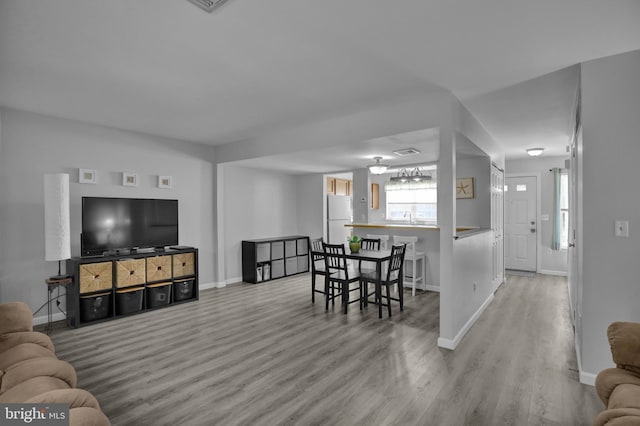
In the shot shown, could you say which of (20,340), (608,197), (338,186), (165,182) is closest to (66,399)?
(20,340)

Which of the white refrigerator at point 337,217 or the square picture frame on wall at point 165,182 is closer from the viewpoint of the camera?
the square picture frame on wall at point 165,182

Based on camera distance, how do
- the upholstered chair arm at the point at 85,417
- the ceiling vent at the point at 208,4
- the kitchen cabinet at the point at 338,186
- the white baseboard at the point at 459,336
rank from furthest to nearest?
the kitchen cabinet at the point at 338,186
the white baseboard at the point at 459,336
the ceiling vent at the point at 208,4
the upholstered chair arm at the point at 85,417

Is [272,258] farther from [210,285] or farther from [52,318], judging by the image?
[52,318]

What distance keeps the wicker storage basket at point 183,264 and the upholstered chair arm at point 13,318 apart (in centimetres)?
246

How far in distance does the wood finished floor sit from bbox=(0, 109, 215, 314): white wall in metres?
0.94

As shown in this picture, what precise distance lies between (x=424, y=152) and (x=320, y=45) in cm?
320

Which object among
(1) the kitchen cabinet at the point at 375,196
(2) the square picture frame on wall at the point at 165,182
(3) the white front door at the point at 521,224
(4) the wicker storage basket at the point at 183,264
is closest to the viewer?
(4) the wicker storage basket at the point at 183,264

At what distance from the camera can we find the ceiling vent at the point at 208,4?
191 centimetres

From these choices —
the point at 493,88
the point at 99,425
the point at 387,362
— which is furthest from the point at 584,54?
the point at 99,425

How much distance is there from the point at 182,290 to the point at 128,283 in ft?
2.68

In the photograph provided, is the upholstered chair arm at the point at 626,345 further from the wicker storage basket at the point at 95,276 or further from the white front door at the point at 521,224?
the white front door at the point at 521,224

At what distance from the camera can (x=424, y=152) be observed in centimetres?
519

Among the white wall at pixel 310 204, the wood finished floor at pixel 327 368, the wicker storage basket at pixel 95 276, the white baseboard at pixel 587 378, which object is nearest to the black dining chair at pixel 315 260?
the wood finished floor at pixel 327 368

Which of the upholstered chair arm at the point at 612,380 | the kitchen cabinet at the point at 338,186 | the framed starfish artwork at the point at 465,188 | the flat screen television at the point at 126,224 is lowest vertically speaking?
the upholstered chair arm at the point at 612,380
